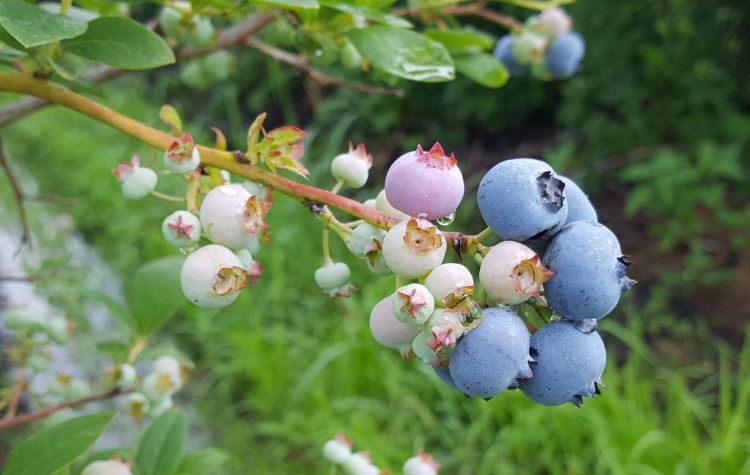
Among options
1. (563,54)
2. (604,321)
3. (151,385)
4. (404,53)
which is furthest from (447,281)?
(604,321)

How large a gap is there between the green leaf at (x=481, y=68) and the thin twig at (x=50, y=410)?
2.16ft

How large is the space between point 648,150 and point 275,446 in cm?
198

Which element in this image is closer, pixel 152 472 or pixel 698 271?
pixel 152 472

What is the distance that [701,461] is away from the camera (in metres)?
1.85

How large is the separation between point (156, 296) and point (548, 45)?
831 mm

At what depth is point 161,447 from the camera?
2.84ft

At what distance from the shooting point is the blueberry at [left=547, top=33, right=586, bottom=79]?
129 centimetres

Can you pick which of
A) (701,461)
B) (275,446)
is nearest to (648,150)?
(701,461)

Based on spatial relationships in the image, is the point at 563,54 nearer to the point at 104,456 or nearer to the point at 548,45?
the point at 548,45

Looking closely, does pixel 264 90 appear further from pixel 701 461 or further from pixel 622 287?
pixel 622 287

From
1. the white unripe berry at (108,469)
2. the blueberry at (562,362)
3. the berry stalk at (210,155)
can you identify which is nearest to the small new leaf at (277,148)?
the berry stalk at (210,155)

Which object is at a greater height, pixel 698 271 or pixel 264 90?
pixel 698 271

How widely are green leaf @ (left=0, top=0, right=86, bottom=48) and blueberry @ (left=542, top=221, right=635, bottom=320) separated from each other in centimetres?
39

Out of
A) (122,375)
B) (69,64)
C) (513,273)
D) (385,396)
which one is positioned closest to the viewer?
(513,273)
